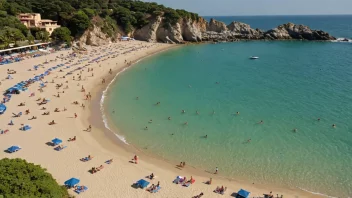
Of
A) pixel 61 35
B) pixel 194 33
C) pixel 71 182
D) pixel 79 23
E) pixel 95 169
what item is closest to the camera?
pixel 71 182

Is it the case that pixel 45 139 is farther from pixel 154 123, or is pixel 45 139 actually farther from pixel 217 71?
pixel 217 71

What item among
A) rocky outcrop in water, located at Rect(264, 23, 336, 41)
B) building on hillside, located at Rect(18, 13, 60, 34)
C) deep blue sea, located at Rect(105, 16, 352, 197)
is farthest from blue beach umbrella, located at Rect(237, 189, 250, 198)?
rocky outcrop in water, located at Rect(264, 23, 336, 41)

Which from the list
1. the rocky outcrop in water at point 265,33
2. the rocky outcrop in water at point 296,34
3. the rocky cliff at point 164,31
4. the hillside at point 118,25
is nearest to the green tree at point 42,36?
the hillside at point 118,25

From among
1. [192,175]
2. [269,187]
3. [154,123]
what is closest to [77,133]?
[154,123]

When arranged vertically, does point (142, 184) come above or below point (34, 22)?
below

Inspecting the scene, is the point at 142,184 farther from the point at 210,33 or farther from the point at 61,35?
the point at 210,33

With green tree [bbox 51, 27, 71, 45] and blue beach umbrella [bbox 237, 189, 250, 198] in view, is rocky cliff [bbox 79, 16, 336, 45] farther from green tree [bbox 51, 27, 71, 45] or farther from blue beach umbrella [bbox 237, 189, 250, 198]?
blue beach umbrella [bbox 237, 189, 250, 198]

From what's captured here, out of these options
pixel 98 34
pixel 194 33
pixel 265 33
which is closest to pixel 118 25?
pixel 98 34
